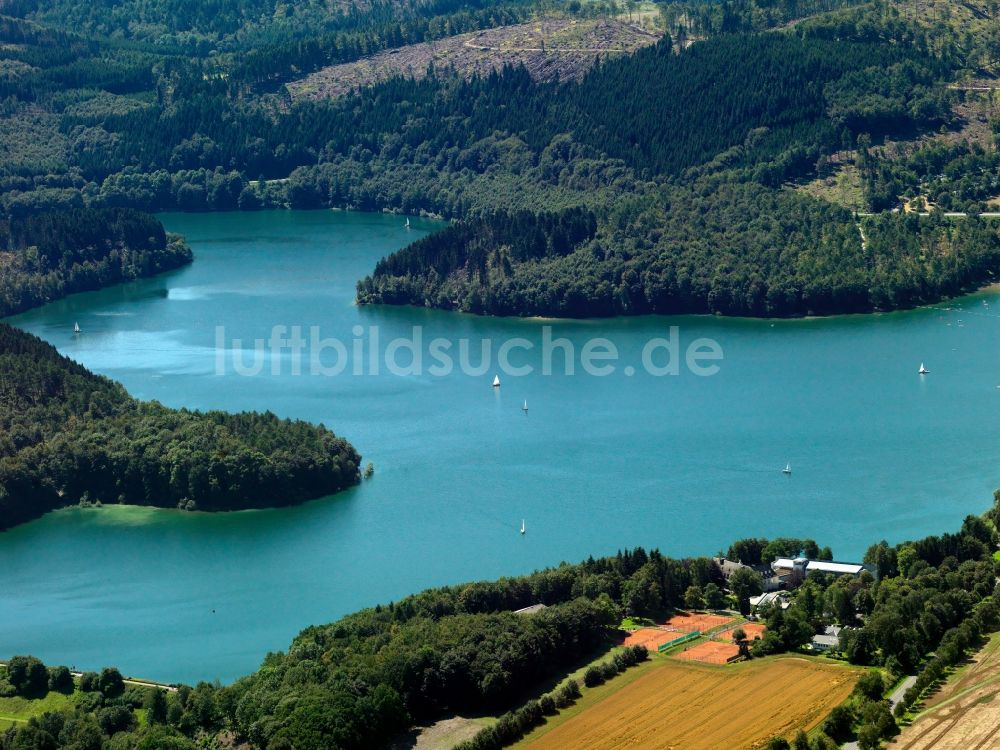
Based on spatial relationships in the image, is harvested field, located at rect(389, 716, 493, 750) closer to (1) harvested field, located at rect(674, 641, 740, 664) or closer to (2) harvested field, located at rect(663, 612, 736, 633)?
(1) harvested field, located at rect(674, 641, 740, 664)

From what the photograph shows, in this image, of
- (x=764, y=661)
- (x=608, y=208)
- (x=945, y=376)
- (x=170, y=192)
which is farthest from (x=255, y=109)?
(x=764, y=661)

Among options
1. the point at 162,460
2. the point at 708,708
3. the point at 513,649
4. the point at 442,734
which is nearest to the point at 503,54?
the point at 162,460

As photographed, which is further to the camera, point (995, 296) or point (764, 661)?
point (995, 296)

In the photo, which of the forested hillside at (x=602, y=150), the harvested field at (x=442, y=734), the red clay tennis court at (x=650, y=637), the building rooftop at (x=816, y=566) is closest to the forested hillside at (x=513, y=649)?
the harvested field at (x=442, y=734)

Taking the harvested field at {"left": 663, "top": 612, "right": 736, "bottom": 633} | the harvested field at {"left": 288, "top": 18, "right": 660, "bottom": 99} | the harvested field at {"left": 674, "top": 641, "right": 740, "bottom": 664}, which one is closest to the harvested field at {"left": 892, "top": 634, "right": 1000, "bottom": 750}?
the harvested field at {"left": 674, "top": 641, "right": 740, "bottom": 664}

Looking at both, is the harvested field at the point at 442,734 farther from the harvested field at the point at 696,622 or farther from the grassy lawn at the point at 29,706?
the grassy lawn at the point at 29,706

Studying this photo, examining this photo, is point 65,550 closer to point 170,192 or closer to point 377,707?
point 377,707
